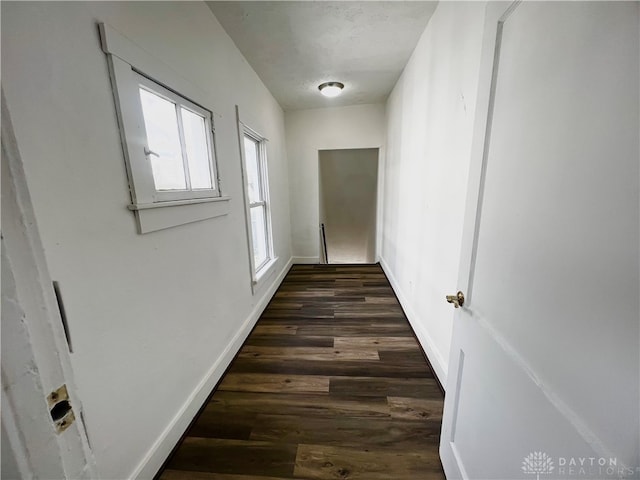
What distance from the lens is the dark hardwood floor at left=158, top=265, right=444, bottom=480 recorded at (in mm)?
1199

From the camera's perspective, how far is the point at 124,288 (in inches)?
39.2

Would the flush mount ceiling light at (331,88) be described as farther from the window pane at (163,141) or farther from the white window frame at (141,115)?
the window pane at (163,141)

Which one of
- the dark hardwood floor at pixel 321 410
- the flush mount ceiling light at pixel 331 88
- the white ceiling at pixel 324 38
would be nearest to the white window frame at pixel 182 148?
the white ceiling at pixel 324 38

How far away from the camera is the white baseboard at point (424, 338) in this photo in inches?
63.8

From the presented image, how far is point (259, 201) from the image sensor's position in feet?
9.62

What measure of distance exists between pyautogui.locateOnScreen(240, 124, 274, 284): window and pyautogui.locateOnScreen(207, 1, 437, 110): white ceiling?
2.50ft

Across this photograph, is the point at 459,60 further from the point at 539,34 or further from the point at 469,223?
the point at 469,223

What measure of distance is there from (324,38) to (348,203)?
3365 mm

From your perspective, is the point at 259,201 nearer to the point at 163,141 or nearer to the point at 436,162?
the point at 163,141

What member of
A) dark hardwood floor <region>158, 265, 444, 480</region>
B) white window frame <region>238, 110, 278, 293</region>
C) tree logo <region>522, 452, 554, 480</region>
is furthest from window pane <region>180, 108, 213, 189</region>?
tree logo <region>522, 452, 554, 480</region>

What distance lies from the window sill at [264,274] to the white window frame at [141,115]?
117cm

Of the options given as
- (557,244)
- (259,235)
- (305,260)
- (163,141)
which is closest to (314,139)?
(259,235)

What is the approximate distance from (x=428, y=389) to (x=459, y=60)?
2.03m

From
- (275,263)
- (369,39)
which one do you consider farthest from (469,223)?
(275,263)
